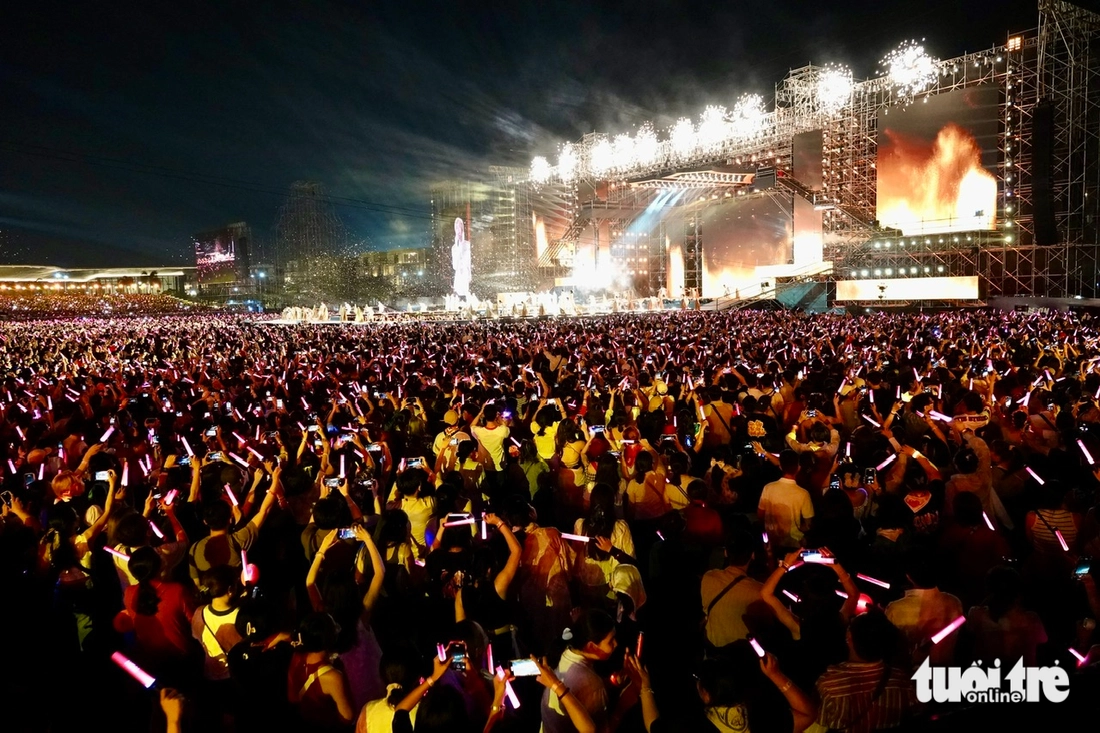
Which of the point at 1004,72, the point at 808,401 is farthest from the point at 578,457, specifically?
the point at 1004,72

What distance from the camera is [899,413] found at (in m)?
7.49

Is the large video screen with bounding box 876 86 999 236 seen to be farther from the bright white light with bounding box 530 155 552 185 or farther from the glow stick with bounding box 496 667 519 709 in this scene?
the glow stick with bounding box 496 667 519 709

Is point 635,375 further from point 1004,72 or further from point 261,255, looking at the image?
point 261,255

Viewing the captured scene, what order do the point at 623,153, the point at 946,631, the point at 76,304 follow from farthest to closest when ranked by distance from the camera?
the point at 76,304
the point at 623,153
the point at 946,631

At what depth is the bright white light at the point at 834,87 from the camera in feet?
112

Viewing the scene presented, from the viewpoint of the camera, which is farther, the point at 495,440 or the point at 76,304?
the point at 76,304

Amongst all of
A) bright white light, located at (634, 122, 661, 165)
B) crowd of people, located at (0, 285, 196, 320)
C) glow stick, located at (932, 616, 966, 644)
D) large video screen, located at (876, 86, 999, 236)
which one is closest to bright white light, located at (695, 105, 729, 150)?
bright white light, located at (634, 122, 661, 165)

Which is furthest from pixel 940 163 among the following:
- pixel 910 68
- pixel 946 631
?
pixel 946 631

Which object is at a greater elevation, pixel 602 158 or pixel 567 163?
pixel 567 163

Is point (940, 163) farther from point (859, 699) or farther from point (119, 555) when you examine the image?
point (119, 555)

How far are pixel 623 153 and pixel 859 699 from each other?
45345 mm

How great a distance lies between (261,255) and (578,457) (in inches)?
4433

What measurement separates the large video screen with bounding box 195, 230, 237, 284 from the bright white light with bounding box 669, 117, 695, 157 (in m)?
80.1

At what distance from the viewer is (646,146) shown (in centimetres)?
4372
